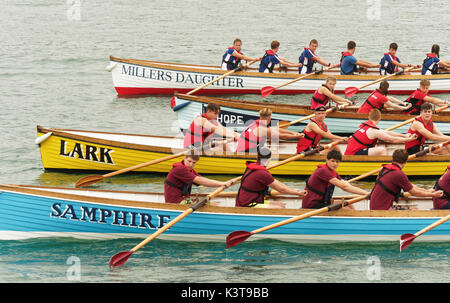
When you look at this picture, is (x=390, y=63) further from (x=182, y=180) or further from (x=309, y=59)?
(x=182, y=180)

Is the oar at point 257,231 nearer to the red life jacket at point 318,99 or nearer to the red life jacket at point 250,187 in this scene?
the red life jacket at point 250,187

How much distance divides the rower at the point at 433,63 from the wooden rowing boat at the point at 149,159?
7.75 m

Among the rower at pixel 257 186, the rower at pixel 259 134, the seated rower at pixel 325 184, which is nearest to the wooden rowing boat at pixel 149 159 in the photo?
the rower at pixel 259 134

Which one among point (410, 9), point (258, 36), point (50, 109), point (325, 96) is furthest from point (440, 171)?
point (410, 9)

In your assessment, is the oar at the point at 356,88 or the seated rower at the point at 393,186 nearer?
the seated rower at the point at 393,186

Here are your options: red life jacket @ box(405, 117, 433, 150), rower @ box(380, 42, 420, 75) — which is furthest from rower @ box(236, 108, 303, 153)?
rower @ box(380, 42, 420, 75)

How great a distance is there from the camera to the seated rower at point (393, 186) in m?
13.0

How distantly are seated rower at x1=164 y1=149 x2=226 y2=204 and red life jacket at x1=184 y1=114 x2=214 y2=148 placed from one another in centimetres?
311

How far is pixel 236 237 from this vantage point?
13.0 m

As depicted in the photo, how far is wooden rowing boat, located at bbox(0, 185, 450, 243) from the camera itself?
13.1 metres

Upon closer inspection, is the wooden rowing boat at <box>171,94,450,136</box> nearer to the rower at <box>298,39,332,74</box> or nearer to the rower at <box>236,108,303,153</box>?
the rower at <box>236,108,303,153</box>

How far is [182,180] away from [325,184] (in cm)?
273

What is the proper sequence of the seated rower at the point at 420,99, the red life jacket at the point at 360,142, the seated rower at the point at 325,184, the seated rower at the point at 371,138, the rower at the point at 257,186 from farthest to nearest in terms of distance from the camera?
the seated rower at the point at 420,99 < the red life jacket at the point at 360,142 < the seated rower at the point at 371,138 < the rower at the point at 257,186 < the seated rower at the point at 325,184

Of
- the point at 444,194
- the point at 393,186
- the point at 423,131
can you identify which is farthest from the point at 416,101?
the point at 393,186
